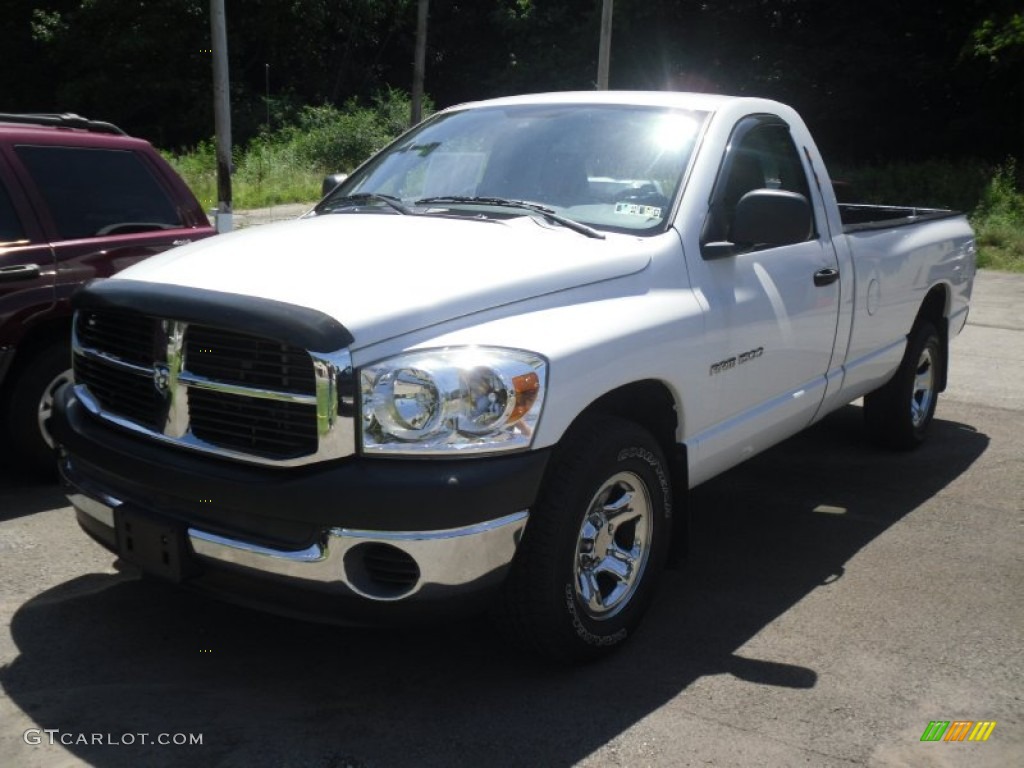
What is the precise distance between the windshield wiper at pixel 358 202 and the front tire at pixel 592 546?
1420 mm

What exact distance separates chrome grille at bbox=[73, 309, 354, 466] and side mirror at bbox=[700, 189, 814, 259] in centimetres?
170

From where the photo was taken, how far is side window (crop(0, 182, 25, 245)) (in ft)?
17.8

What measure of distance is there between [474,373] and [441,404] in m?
0.13

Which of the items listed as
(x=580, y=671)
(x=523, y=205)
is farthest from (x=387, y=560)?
(x=523, y=205)

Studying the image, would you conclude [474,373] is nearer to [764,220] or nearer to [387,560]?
[387,560]

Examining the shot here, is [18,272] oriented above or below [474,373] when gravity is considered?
below

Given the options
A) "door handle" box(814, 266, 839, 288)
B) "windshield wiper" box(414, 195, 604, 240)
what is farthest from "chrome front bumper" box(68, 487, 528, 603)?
"door handle" box(814, 266, 839, 288)

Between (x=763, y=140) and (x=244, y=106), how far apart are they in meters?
36.2

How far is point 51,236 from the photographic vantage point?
5.56 m

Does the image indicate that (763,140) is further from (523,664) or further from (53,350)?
(53,350)

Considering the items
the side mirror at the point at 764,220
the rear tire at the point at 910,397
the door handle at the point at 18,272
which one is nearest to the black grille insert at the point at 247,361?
the side mirror at the point at 764,220

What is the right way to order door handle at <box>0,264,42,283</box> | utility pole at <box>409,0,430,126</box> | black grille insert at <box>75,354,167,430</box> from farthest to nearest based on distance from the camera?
utility pole at <box>409,0,430,126</box> < door handle at <box>0,264,42,283</box> < black grille insert at <box>75,354,167,430</box>

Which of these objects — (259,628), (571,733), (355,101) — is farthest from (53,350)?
(355,101)

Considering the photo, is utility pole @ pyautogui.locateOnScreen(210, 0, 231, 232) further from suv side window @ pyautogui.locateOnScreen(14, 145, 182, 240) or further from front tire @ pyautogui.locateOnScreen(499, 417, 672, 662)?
front tire @ pyautogui.locateOnScreen(499, 417, 672, 662)
